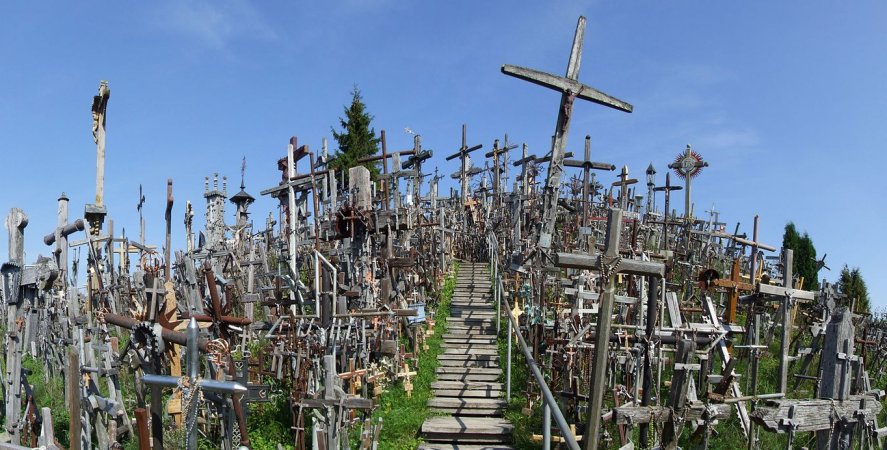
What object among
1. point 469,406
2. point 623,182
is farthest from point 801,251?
point 469,406

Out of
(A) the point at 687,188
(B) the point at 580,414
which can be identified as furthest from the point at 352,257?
(A) the point at 687,188

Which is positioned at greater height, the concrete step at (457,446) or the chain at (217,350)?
the chain at (217,350)

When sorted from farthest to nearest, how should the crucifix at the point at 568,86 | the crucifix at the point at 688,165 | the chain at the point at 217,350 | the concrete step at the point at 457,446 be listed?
1. the crucifix at the point at 688,165
2. the crucifix at the point at 568,86
3. the concrete step at the point at 457,446
4. the chain at the point at 217,350

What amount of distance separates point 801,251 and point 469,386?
22926mm

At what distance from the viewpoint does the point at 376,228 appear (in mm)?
15281

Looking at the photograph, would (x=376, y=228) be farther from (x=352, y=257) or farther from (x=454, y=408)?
(x=454, y=408)

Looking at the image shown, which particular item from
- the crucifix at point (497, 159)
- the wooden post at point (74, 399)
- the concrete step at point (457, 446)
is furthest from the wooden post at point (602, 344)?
the crucifix at point (497, 159)

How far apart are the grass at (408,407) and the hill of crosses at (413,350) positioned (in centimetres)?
5

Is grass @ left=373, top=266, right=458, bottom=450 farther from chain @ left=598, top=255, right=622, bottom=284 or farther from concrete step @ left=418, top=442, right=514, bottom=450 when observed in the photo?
chain @ left=598, top=255, right=622, bottom=284

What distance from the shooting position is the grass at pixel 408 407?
1211cm

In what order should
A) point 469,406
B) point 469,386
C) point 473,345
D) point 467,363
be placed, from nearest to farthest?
point 469,406 → point 469,386 → point 467,363 → point 473,345

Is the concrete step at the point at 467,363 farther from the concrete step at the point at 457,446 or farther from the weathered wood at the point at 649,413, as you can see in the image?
the weathered wood at the point at 649,413

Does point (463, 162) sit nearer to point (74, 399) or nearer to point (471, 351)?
point (471, 351)

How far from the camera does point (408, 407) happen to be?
13.7 meters
